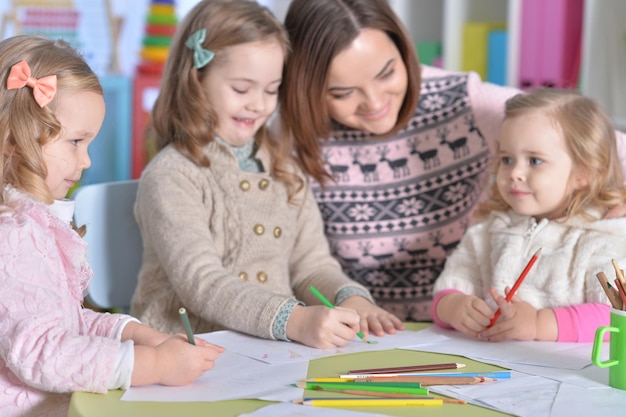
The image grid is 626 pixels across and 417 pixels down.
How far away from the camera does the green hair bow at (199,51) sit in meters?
1.60

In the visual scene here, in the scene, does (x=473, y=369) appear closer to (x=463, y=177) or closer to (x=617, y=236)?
(x=617, y=236)

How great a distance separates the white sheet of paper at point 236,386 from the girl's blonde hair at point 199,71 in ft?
1.71

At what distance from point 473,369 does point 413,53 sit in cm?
85

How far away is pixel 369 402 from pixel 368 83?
34.9 inches

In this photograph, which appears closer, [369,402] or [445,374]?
[369,402]

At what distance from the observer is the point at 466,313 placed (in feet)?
4.53

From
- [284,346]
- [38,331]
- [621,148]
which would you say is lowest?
[284,346]

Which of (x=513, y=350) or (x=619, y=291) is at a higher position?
(x=619, y=291)

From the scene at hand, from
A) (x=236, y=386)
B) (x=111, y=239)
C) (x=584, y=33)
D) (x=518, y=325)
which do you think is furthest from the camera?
(x=584, y=33)

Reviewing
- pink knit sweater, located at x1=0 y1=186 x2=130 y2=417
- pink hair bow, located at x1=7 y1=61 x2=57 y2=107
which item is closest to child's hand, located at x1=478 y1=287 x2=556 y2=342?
pink knit sweater, located at x1=0 y1=186 x2=130 y2=417

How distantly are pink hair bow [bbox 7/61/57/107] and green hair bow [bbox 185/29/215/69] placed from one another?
1.61ft

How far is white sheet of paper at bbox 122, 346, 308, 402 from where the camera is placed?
41.3 inches

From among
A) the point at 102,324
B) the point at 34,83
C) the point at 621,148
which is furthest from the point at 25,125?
the point at 621,148

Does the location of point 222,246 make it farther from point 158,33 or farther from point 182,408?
point 158,33
